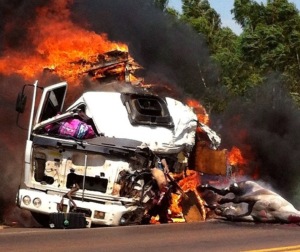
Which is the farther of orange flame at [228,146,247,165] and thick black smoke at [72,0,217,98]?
thick black smoke at [72,0,217,98]

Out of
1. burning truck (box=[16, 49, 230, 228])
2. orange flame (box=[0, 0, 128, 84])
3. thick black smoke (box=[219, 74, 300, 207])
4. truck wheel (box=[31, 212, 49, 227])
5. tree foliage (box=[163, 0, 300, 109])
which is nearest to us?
burning truck (box=[16, 49, 230, 228])

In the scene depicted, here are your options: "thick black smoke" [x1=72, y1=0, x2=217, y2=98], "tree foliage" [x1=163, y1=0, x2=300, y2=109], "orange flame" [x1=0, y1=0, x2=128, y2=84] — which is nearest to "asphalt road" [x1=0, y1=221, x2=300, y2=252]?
"orange flame" [x1=0, y1=0, x2=128, y2=84]

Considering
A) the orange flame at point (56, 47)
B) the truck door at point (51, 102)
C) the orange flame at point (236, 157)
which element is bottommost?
the orange flame at point (236, 157)

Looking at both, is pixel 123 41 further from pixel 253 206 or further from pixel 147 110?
pixel 253 206

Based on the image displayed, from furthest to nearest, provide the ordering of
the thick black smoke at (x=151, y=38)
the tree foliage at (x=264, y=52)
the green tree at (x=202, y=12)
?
the green tree at (x=202, y=12), the tree foliage at (x=264, y=52), the thick black smoke at (x=151, y=38)

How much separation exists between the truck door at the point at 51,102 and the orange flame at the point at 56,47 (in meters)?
4.94

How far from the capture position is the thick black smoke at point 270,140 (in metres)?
20.8

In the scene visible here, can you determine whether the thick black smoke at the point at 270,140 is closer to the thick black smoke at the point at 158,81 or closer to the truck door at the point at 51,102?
the thick black smoke at the point at 158,81

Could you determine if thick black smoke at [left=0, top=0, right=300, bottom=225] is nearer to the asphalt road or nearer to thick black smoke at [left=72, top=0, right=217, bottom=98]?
thick black smoke at [left=72, top=0, right=217, bottom=98]

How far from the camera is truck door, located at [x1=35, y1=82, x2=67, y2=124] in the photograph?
1310 cm

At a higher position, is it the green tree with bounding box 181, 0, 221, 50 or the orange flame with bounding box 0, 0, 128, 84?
the green tree with bounding box 181, 0, 221, 50

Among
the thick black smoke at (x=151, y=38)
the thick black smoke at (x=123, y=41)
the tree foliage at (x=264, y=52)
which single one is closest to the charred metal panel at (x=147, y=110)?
the thick black smoke at (x=123, y=41)

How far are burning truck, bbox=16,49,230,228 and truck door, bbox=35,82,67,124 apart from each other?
0.02 meters

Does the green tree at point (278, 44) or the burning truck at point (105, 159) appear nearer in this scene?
the burning truck at point (105, 159)
